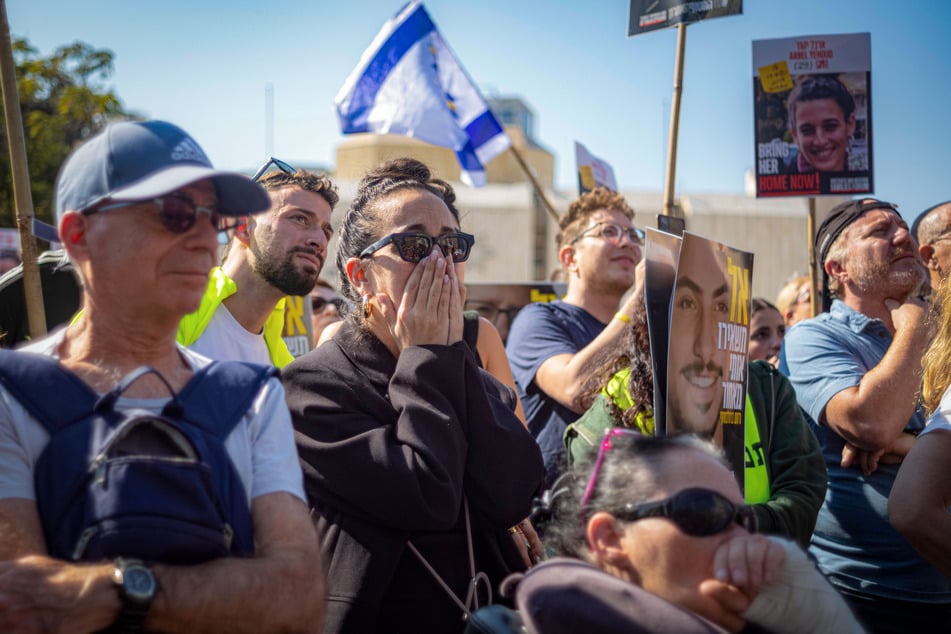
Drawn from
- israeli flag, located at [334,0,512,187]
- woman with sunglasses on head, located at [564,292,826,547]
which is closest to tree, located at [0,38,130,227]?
israeli flag, located at [334,0,512,187]

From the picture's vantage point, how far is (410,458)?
210cm

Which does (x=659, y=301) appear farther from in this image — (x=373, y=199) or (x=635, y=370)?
(x=373, y=199)

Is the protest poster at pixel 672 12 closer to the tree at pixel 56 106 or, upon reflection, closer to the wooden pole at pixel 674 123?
the wooden pole at pixel 674 123

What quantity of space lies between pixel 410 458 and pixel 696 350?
876 millimetres

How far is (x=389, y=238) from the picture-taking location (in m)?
2.42

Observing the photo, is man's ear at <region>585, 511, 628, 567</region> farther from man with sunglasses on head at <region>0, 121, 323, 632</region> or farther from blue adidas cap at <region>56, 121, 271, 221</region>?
blue adidas cap at <region>56, 121, 271, 221</region>

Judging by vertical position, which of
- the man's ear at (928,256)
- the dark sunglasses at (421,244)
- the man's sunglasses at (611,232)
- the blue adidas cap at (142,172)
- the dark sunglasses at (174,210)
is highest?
the blue adidas cap at (142,172)

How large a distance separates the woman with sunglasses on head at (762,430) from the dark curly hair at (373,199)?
687mm

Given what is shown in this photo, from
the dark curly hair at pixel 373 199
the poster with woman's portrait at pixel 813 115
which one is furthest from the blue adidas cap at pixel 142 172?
the poster with woman's portrait at pixel 813 115

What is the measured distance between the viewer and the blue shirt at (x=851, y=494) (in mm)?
2973

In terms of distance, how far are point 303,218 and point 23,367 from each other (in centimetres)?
190

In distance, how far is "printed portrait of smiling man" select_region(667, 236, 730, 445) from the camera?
242 centimetres

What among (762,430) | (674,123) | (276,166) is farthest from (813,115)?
(276,166)

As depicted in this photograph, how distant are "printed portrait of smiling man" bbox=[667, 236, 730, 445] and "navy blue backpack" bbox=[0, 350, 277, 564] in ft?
4.20
